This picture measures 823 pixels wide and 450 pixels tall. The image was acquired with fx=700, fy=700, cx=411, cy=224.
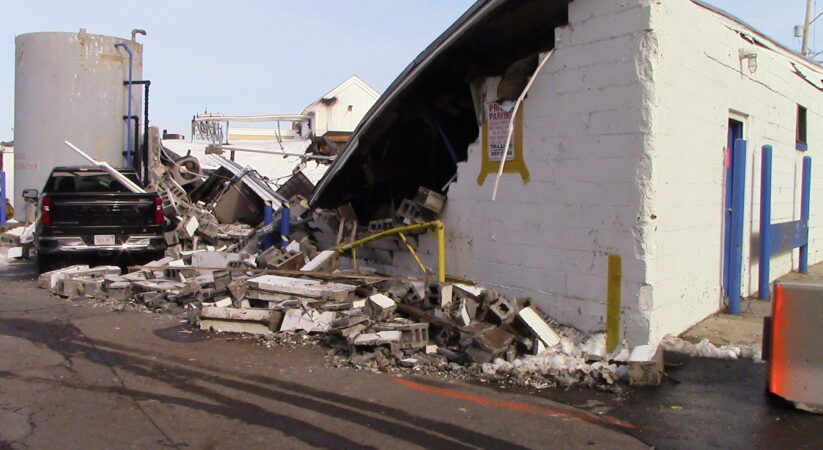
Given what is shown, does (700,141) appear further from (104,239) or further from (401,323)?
(104,239)

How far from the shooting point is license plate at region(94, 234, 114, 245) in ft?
36.4

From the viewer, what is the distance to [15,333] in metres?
7.78

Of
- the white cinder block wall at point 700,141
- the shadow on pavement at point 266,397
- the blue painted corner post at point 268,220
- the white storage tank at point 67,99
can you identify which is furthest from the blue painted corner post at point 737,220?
the white storage tank at point 67,99

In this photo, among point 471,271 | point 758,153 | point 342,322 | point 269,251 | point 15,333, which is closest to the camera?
point 342,322

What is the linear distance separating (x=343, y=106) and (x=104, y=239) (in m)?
29.8

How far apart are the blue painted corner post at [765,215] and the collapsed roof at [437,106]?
10.3 ft

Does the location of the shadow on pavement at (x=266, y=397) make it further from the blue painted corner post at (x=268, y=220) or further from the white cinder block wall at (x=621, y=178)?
the blue painted corner post at (x=268, y=220)

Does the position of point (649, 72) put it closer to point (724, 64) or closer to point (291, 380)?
point (724, 64)

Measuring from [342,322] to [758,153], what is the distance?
5839mm

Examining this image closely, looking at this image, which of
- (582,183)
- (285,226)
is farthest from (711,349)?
(285,226)

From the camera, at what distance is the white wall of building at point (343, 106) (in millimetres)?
38906

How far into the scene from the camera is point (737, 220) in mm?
7980

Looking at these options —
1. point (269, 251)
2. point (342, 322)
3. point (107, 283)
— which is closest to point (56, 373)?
point (342, 322)

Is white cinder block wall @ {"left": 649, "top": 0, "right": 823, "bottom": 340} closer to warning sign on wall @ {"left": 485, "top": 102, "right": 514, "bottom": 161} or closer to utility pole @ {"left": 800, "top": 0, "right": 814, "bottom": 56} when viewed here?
warning sign on wall @ {"left": 485, "top": 102, "right": 514, "bottom": 161}
